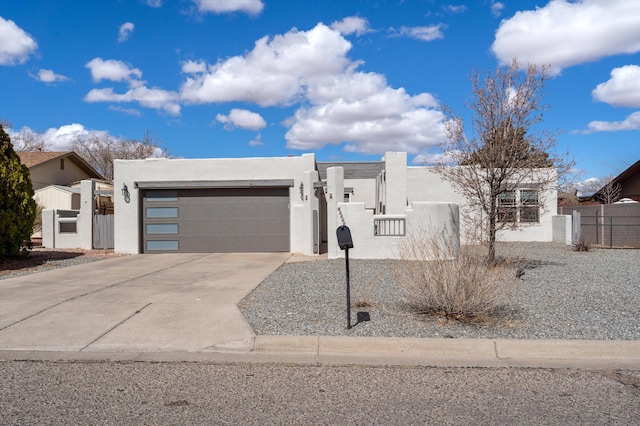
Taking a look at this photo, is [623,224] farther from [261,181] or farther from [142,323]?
[142,323]

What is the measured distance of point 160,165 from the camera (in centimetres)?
1930

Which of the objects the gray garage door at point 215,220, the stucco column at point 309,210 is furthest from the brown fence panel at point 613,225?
the gray garage door at point 215,220

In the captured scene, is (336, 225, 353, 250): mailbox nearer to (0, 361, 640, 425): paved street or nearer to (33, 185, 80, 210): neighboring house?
(0, 361, 640, 425): paved street

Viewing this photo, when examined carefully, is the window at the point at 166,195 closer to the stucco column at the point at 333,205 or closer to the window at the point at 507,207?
the stucco column at the point at 333,205

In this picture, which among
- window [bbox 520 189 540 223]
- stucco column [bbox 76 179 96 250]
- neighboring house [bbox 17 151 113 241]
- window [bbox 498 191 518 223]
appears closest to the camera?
window [bbox 498 191 518 223]

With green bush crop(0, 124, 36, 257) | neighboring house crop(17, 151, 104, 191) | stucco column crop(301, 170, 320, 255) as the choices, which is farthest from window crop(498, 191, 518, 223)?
neighboring house crop(17, 151, 104, 191)

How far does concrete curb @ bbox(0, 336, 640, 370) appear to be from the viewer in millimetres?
5961

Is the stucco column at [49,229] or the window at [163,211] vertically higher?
the window at [163,211]

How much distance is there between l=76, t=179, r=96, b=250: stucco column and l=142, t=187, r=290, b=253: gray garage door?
8.38ft

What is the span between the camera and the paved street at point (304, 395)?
4.39 metres

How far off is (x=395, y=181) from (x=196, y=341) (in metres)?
13.2

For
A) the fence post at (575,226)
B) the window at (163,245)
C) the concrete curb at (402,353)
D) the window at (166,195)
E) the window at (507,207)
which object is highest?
the window at (166,195)

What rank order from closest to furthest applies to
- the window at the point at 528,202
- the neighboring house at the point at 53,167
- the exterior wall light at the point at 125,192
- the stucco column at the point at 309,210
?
the window at the point at 528,202 < the stucco column at the point at 309,210 < the exterior wall light at the point at 125,192 < the neighboring house at the point at 53,167

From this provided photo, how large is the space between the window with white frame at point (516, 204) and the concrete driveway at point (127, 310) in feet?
19.2
